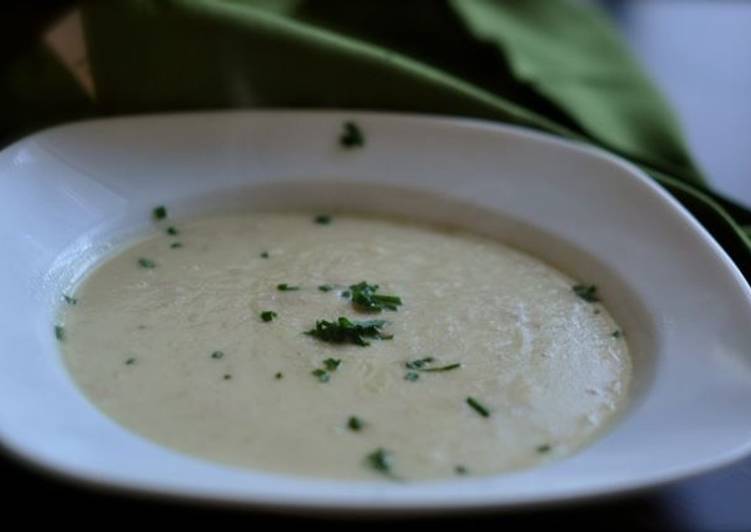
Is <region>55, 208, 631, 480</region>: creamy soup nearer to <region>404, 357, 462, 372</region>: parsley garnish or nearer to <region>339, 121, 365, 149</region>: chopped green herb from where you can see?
<region>404, 357, 462, 372</region>: parsley garnish

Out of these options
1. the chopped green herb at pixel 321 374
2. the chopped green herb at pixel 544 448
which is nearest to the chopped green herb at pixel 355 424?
the chopped green herb at pixel 321 374

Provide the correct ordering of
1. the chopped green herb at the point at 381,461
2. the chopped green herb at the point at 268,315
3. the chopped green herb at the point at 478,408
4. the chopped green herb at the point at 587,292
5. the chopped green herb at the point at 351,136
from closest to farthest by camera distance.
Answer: the chopped green herb at the point at 381,461, the chopped green herb at the point at 478,408, the chopped green herb at the point at 268,315, the chopped green herb at the point at 587,292, the chopped green herb at the point at 351,136

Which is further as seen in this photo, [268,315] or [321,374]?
[268,315]

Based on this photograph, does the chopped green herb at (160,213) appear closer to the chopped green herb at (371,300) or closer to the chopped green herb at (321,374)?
the chopped green herb at (371,300)

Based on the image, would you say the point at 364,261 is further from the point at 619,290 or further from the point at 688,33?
the point at 688,33

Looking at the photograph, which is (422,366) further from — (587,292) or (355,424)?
(587,292)

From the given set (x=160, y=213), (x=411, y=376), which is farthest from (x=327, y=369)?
(x=160, y=213)
